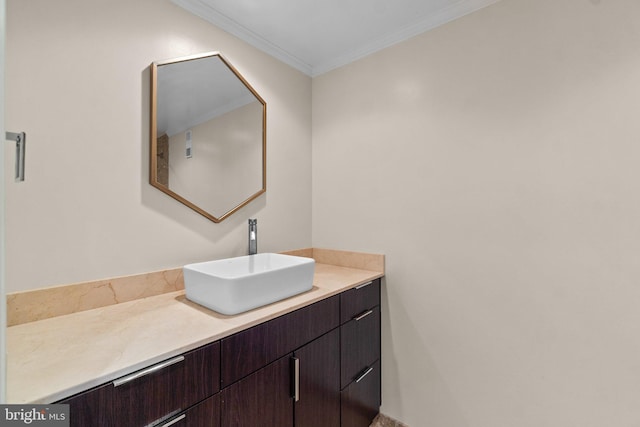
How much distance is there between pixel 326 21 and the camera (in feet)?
5.75

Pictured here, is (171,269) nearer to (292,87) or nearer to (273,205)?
(273,205)

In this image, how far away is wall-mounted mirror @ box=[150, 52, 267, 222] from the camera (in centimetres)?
147

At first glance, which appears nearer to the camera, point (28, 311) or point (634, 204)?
point (28, 311)

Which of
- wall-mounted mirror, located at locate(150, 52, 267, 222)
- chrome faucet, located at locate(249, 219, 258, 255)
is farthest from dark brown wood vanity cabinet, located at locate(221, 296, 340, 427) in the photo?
wall-mounted mirror, located at locate(150, 52, 267, 222)

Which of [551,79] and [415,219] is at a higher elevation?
[551,79]

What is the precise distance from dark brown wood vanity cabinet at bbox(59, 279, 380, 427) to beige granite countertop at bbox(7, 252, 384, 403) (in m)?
0.04

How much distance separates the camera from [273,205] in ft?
6.70

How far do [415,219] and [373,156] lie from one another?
512 millimetres

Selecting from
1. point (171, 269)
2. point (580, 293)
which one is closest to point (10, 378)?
point (171, 269)

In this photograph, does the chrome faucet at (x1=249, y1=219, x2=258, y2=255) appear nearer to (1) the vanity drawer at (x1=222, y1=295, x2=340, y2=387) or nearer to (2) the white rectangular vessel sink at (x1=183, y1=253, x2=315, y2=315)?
(2) the white rectangular vessel sink at (x1=183, y1=253, x2=315, y2=315)

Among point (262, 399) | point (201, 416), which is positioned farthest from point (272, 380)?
point (201, 416)

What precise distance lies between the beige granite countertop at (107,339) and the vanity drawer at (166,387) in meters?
0.03

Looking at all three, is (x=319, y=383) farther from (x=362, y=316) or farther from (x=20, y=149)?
(x=20, y=149)

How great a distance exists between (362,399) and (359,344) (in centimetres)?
34
